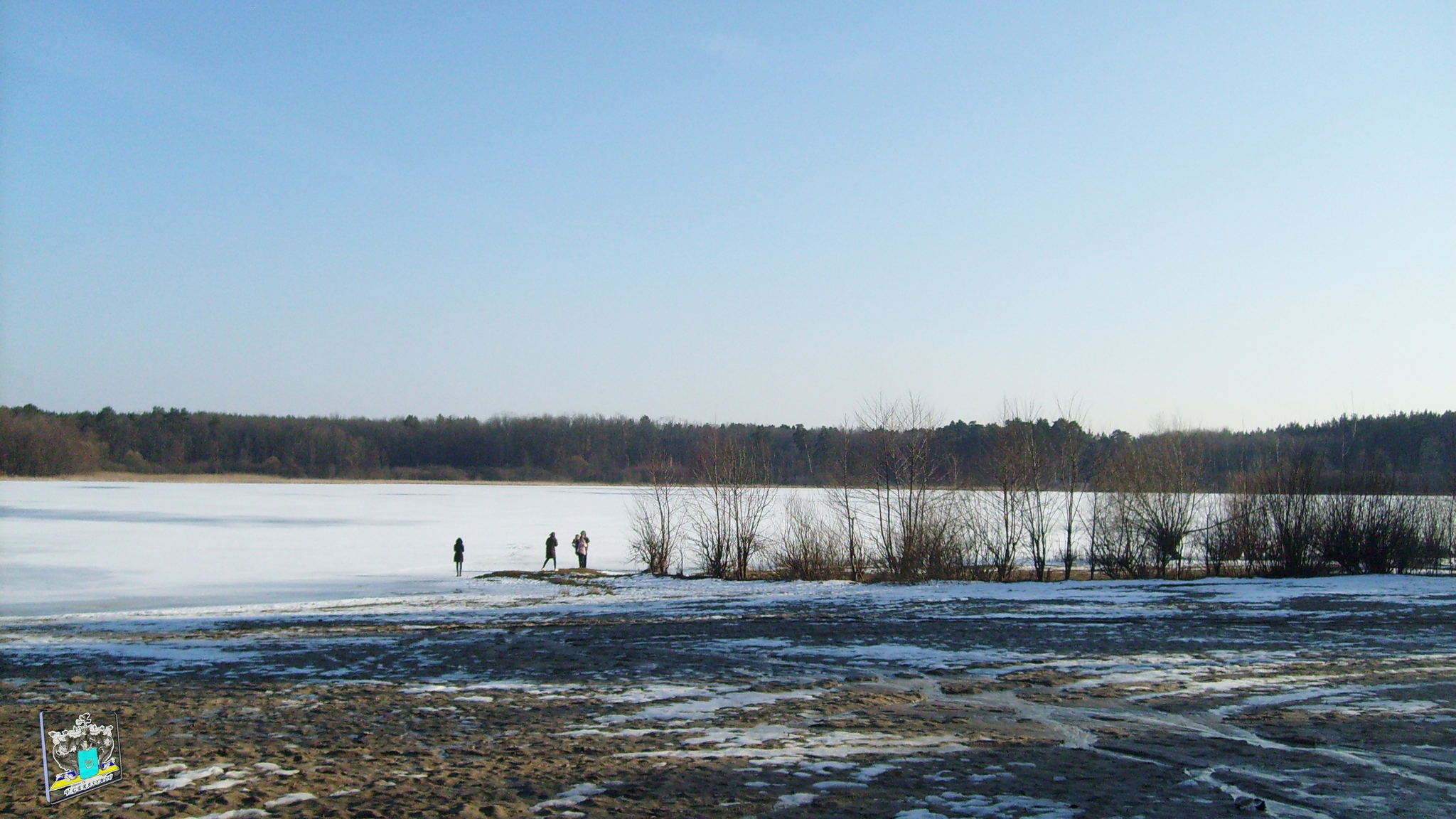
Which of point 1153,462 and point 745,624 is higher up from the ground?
point 1153,462

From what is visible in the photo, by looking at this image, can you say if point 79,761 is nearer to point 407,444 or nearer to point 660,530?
point 660,530

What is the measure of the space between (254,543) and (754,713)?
34.0 m

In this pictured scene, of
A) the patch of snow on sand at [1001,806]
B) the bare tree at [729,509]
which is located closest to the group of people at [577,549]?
the bare tree at [729,509]

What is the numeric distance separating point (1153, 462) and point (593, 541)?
22543 millimetres

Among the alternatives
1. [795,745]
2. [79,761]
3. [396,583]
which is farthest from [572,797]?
[396,583]

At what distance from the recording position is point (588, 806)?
22.0ft

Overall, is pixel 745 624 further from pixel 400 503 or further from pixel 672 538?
pixel 400 503

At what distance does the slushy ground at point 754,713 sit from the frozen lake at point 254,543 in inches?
280

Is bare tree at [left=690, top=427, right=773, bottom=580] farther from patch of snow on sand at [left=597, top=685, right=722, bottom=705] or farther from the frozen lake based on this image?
patch of snow on sand at [left=597, top=685, right=722, bottom=705]

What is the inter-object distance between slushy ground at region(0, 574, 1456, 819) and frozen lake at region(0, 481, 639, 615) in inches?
280

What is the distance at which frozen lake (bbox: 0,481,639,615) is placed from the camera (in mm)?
25719

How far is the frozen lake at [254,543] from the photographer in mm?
25719

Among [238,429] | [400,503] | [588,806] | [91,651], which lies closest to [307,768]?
[588,806]

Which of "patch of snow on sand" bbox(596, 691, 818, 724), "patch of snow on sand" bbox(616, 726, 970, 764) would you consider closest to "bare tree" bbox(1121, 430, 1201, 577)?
"patch of snow on sand" bbox(596, 691, 818, 724)
